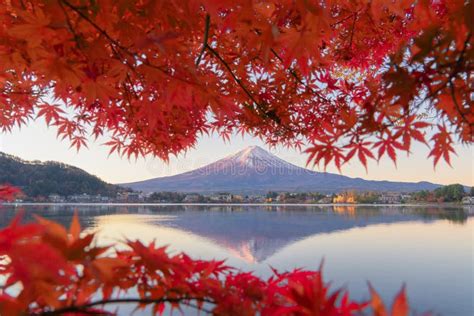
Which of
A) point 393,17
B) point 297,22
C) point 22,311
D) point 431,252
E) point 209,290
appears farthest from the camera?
point 431,252

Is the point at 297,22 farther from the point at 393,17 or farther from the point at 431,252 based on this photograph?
the point at 431,252

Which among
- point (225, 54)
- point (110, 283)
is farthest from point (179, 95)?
point (225, 54)

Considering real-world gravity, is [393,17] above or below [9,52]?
above

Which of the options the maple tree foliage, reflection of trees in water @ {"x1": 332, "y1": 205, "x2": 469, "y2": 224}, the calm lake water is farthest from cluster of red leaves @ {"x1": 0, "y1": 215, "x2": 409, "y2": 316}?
reflection of trees in water @ {"x1": 332, "y1": 205, "x2": 469, "y2": 224}

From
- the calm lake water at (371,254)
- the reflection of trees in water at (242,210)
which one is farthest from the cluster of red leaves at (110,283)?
the reflection of trees in water at (242,210)

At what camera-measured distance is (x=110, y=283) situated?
2.53ft

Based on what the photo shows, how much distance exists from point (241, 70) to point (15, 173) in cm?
3852

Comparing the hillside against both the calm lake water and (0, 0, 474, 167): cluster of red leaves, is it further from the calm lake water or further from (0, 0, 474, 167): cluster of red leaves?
(0, 0, 474, 167): cluster of red leaves

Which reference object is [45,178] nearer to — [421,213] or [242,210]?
[242,210]

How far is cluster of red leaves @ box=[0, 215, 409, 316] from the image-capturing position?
1.79 ft

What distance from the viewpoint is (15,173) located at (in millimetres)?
33906

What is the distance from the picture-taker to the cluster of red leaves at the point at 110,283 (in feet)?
1.79

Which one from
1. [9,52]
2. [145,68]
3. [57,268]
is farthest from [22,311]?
[9,52]

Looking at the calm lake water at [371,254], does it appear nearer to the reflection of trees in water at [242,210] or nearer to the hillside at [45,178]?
the reflection of trees in water at [242,210]
